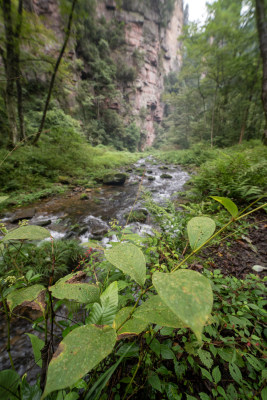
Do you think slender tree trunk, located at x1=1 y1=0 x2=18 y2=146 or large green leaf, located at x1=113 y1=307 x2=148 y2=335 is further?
slender tree trunk, located at x1=1 y1=0 x2=18 y2=146

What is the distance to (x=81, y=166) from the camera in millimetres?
8820

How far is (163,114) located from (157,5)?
22.5 metres

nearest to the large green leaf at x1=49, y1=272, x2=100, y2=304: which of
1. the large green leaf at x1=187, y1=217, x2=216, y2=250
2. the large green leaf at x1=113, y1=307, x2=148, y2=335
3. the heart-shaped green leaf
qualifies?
the heart-shaped green leaf

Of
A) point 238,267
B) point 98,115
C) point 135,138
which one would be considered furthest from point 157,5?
point 238,267

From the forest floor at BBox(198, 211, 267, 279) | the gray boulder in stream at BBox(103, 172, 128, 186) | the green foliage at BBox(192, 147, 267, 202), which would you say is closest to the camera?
the forest floor at BBox(198, 211, 267, 279)

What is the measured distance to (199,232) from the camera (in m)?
0.57

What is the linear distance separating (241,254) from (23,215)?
495 centimetres

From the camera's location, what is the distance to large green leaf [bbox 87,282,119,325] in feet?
1.68

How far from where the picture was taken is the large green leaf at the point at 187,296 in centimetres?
29

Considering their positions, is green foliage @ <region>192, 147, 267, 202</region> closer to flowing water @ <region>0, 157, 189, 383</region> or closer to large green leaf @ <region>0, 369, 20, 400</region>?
flowing water @ <region>0, 157, 189, 383</region>

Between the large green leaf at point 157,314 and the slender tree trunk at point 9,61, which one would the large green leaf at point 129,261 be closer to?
the large green leaf at point 157,314

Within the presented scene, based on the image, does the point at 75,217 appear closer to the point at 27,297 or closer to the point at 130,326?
→ the point at 27,297

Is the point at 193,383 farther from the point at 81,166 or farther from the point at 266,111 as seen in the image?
the point at 81,166

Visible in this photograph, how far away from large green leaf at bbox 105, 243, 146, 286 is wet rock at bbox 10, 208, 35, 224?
4.47m
